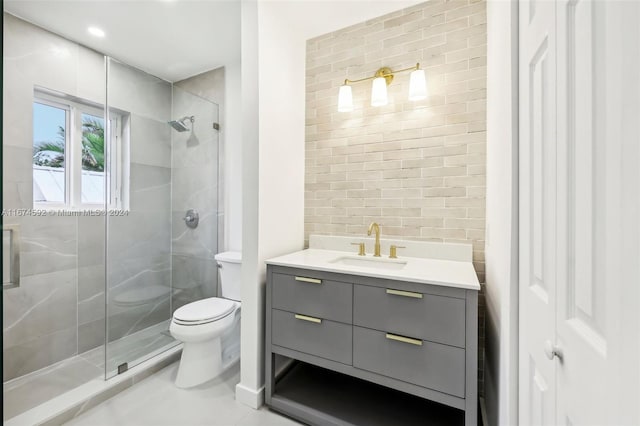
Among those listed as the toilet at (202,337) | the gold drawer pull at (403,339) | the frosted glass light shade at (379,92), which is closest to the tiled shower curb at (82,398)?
the toilet at (202,337)

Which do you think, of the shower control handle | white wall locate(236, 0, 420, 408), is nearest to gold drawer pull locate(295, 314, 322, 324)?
white wall locate(236, 0, 420, 408)

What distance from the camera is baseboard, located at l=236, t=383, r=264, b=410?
1708mm

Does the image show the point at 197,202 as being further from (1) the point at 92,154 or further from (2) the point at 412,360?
(2) the point at 412,360

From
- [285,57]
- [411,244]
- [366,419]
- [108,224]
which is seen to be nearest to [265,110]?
[285,57]

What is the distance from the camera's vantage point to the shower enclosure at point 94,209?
1920 mm

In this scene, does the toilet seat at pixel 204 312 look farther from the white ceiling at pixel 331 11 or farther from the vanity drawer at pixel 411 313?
the white ceiling at pixel 331 11

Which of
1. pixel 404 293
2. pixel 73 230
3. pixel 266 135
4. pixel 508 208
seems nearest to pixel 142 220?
pixel 73 230

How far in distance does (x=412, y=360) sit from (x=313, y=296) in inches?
23.1

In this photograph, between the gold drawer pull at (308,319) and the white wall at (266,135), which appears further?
the white wall at (266,135)

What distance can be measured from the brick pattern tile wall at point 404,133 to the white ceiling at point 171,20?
6.4 inches

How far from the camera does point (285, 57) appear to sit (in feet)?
6.48
